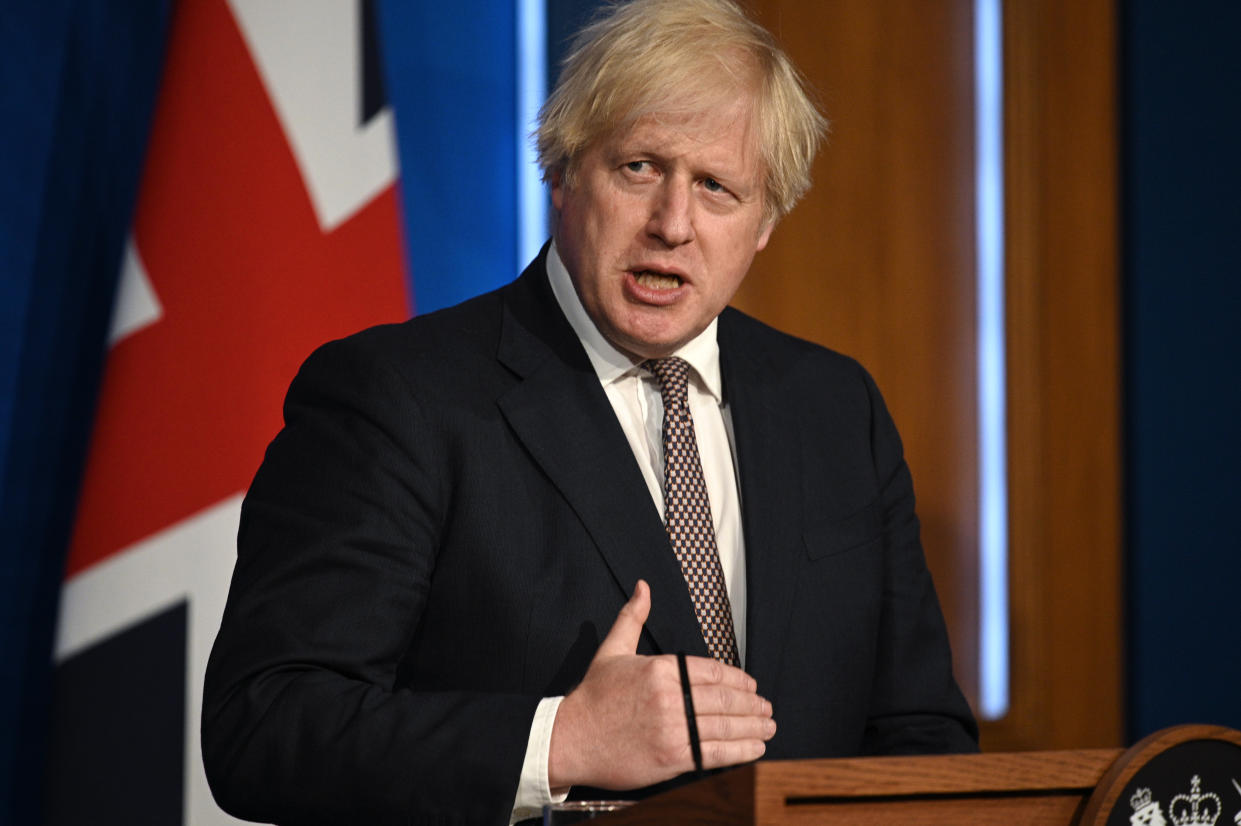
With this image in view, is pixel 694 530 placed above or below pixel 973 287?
below

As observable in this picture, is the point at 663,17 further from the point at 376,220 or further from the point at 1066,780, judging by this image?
the point at 1066,780

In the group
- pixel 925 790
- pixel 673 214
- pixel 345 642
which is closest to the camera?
pixel 925 790

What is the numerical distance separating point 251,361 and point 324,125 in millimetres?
426

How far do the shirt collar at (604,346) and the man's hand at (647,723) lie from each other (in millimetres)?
549

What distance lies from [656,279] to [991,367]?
1282 mm

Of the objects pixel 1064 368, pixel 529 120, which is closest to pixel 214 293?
pixel 529 120

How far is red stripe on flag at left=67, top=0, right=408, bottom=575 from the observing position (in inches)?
86.6

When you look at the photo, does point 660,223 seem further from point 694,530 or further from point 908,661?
point 908,661

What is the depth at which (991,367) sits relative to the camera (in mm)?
2736

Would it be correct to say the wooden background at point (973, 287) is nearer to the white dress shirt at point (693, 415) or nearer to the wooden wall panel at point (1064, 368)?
the wooden wall panel at point (1064, 368)

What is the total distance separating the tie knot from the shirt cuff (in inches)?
21.5

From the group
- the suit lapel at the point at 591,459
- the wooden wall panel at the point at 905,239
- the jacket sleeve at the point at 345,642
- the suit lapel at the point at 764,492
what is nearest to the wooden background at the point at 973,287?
the wooden wall panel at the point at 905,239

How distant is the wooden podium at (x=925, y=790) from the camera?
87cm

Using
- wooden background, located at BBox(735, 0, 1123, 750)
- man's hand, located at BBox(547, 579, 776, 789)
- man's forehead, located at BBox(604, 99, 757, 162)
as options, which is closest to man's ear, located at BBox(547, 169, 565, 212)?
man's forehead, located at BBox(604, 99, 757, 162)
